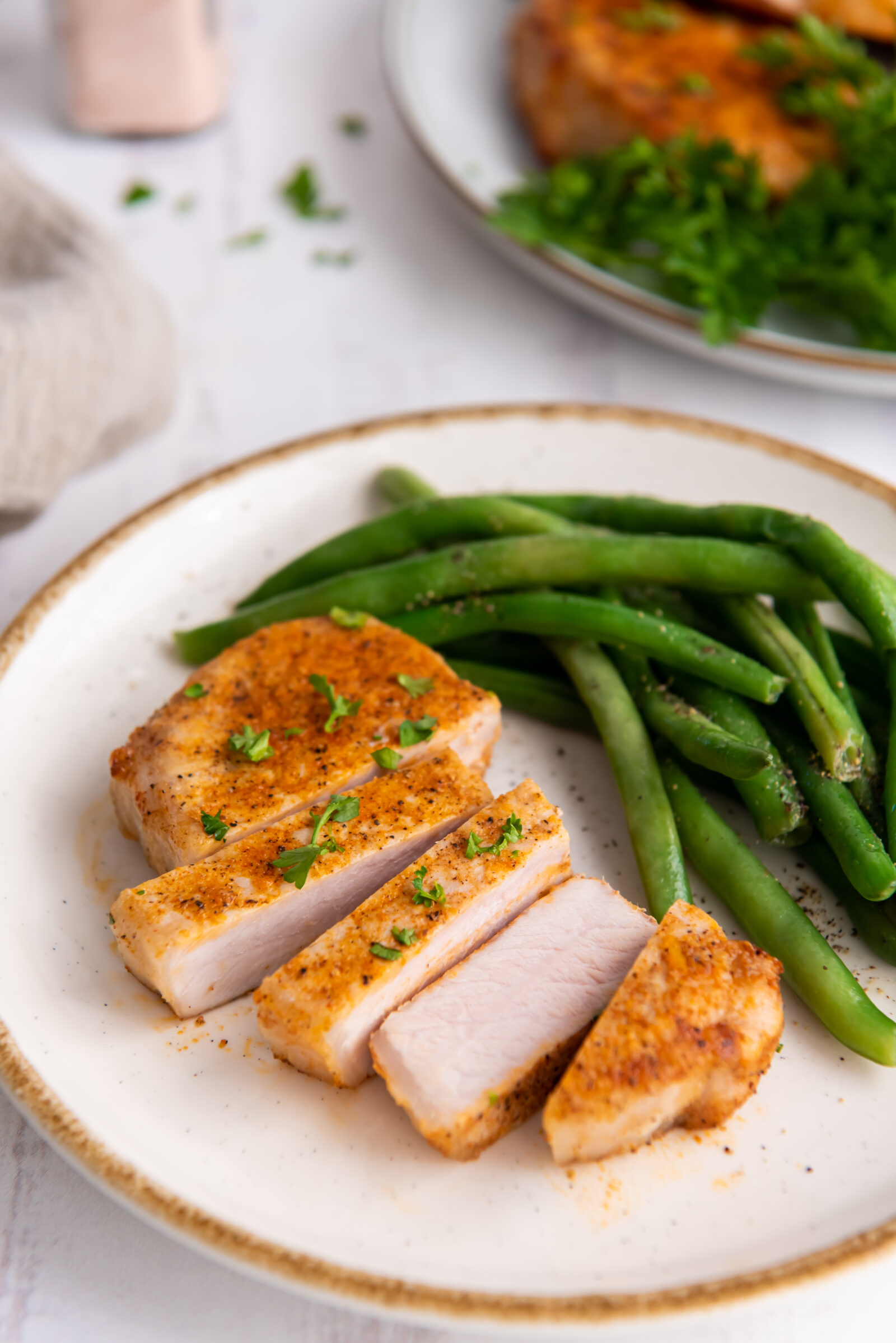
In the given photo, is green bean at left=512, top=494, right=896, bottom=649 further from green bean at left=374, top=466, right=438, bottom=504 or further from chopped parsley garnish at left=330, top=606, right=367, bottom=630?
chopped parsley garnish at left=330, top=606, right=367, bottom=630

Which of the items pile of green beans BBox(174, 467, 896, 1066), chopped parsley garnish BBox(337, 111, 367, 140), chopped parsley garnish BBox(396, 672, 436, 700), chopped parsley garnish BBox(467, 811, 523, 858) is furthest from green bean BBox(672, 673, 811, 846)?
chopped parsley garnish BBox(337, 111, 367, 140)

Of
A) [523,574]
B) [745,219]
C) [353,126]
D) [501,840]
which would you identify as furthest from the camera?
[353,126]

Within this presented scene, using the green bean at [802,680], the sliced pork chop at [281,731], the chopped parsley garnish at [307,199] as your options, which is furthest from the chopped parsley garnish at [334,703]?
the chopped parsley garnish at [307,199]

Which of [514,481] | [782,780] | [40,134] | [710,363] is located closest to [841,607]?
[782,780]

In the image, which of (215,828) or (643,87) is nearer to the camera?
(215,828)

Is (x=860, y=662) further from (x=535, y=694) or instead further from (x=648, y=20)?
(x=648, y=20)

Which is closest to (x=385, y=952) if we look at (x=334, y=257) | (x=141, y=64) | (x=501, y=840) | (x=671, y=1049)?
(x=501, y=840)
